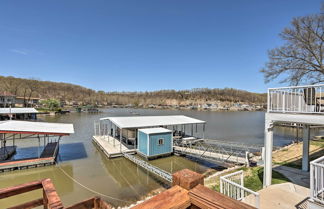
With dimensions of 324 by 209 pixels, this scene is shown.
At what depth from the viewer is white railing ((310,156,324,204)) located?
3.97 meters

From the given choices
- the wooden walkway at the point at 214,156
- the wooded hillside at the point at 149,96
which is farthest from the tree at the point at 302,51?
the wooded hillside at the point at 149,96

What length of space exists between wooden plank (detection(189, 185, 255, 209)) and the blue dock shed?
12282mm

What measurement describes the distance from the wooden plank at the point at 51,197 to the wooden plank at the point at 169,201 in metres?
0.99


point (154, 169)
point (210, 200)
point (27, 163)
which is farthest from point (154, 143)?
point (210, 200)

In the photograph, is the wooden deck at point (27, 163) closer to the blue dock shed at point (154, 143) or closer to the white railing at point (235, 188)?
the blue dock shed at point (154, 143)

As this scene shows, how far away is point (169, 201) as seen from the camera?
121cm

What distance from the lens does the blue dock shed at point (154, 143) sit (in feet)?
44.1

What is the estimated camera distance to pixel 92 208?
2068 millimetres

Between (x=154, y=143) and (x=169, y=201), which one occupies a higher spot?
(x=169, y=201)

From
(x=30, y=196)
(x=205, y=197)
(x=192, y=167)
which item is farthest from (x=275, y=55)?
(x=30, y=196)

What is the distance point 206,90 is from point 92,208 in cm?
15068

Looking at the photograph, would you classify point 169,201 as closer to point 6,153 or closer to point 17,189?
point 17,189

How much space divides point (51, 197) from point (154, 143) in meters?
12.1

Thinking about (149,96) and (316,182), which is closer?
(316,182)
